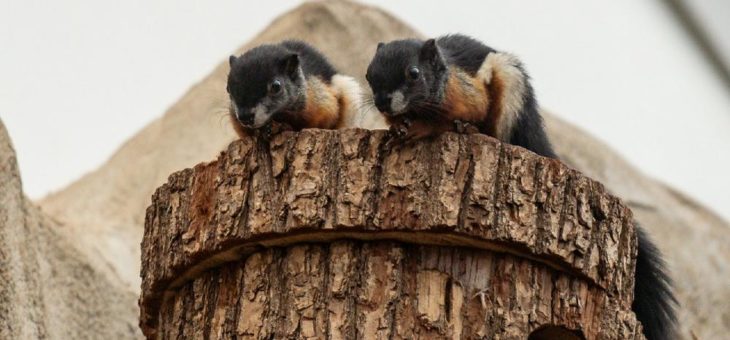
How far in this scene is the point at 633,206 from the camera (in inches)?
359

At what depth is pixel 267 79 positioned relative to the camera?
Answer: 578 cm

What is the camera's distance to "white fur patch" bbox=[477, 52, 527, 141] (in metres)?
5.62

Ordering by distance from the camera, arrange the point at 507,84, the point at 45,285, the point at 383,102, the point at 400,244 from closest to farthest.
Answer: the point at 400,244
the point at 383,102
the point at 507,84
the point at 45,285

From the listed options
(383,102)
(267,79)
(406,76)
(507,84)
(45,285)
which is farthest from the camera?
(45,285)

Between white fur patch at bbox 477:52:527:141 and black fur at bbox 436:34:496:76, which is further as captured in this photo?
black fur at bbox 436:34:496:76

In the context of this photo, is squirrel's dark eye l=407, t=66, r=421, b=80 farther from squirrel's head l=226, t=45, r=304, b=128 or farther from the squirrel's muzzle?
squirrel's head l=226, t=45, r=304, b=128

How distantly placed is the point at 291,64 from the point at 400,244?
159 centimetres

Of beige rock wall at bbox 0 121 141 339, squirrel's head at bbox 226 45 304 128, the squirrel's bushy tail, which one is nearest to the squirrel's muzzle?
squirrel's head at bbox 226 45 304 128

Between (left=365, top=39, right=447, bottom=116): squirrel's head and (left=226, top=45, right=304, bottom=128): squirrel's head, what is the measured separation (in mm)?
550

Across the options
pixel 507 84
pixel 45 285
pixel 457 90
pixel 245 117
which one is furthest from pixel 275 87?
pixel 45 285

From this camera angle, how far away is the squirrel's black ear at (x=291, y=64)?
5.95m

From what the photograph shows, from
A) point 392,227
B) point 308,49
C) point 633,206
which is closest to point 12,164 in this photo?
point 308,49

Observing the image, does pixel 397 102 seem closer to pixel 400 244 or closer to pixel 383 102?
pixel 383 102

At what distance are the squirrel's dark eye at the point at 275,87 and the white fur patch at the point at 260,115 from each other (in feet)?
0.51
